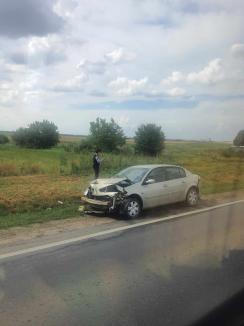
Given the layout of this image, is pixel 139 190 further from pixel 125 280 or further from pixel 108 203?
pixel 125 280

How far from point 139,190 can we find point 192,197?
275 cm

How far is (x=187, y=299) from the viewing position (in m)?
5.35

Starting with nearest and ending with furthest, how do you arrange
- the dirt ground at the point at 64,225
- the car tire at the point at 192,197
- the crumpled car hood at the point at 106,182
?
1. the dirt ground at the point at 64,225
2. the crumpled car hood at the point at 106,182
3. the car tire at the point at 192,197

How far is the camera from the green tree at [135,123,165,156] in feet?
206

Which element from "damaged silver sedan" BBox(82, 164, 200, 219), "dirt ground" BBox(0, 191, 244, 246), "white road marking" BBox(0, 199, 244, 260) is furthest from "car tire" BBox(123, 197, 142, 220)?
"white road marking" BBox(0, 199, 244, 260)

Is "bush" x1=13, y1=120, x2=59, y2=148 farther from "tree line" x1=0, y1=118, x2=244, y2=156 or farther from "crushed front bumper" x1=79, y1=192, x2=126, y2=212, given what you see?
"crushed front bumper" x1=79, y1=192, x2=126, y2=212

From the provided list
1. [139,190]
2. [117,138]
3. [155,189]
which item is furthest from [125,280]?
[117,138]

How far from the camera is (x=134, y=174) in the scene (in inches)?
517

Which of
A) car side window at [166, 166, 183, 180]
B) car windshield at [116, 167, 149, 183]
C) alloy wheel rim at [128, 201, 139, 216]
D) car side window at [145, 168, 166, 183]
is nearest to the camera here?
alloy wheel rim at [128, 201, 139, 216]

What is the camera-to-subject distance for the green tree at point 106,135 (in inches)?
2303

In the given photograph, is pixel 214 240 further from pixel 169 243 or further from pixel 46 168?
pixel 46 168

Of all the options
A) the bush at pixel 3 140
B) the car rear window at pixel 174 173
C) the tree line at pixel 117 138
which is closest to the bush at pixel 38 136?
the bush at pixel 3 140

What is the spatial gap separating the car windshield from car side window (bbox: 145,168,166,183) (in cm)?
19

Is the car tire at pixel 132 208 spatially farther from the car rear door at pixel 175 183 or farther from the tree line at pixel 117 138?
the tree line at pixel 117 138
